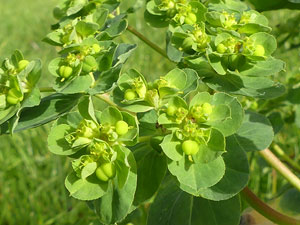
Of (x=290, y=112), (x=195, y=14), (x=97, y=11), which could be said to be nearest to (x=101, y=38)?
(x=97, y=11)

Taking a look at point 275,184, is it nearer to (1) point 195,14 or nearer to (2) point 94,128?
(1) point 195,14

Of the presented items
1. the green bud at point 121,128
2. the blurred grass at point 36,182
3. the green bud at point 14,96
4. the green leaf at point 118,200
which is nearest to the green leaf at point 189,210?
the green leaf at point 118,200

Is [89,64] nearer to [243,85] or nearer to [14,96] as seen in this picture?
[14,96]

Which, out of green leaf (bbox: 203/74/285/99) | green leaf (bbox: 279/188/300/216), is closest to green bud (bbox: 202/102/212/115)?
green leaf (bbox: 203/74/285/99)

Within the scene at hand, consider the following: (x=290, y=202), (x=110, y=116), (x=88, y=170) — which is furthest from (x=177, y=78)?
(x=290, y=202)

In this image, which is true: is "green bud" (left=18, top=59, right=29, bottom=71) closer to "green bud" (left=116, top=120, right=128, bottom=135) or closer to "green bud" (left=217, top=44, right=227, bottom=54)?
"green bud" (left=116, top=120, right=128, bottom=135)

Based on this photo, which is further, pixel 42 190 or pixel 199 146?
pixel 42 190

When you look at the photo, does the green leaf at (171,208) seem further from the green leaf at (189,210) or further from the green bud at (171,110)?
the green bud at (171,110)
